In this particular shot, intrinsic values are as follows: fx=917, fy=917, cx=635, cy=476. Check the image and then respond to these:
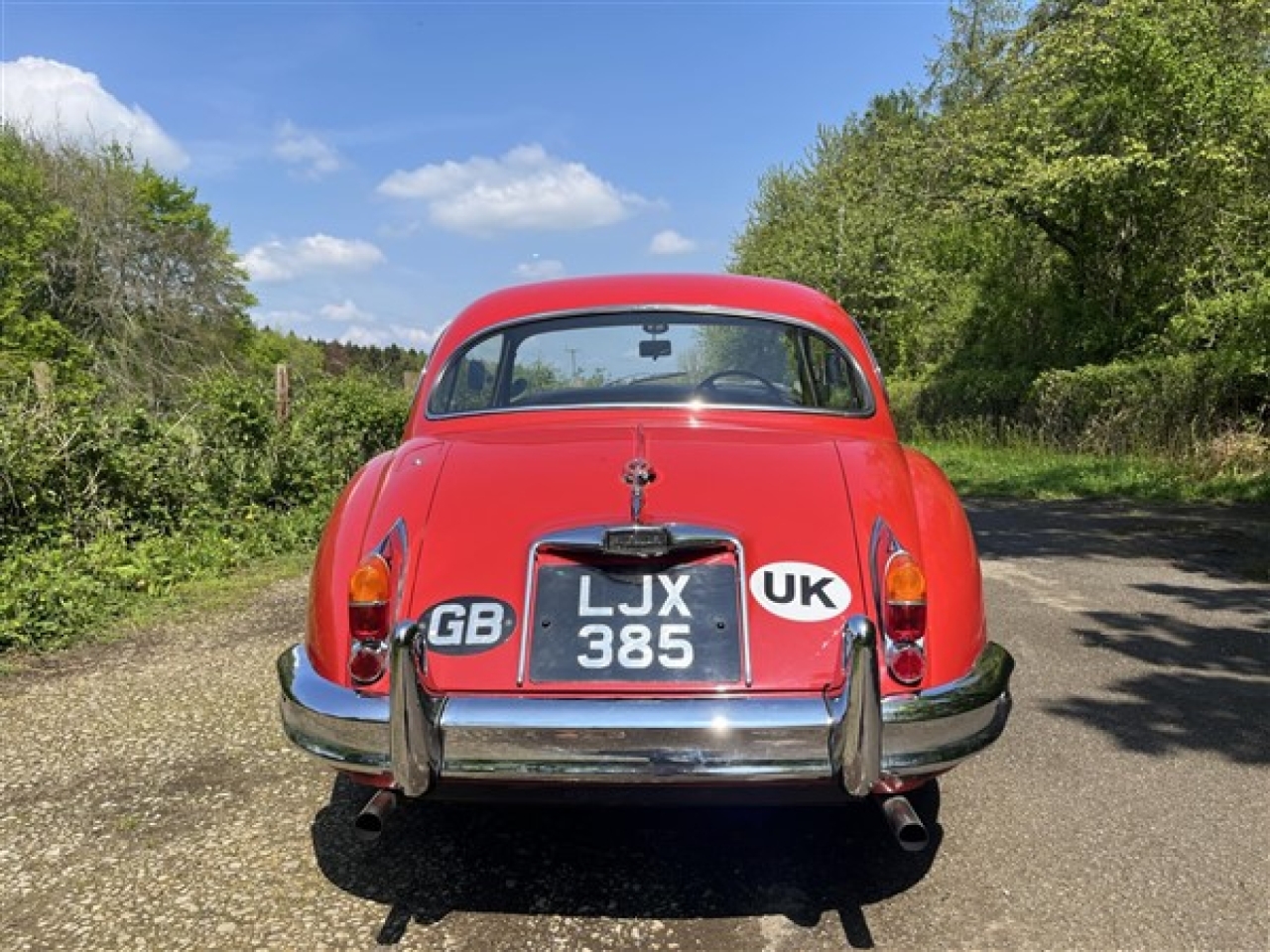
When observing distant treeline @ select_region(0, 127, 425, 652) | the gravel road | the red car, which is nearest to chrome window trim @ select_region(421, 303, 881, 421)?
the red car

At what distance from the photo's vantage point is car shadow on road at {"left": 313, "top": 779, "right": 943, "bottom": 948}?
2482 mm

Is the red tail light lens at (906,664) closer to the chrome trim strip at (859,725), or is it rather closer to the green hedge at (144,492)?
the chrome trim strip at (859,725)

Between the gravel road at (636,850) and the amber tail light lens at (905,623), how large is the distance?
2.26ft

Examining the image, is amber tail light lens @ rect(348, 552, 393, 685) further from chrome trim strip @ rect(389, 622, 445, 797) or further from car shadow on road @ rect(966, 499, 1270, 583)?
car shadow on road @ rect(966, 499, 1270, 583)

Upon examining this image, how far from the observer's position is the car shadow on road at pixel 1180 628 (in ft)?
12.1

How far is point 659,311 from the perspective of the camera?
11.5ft

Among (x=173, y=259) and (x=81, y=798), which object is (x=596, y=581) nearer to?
(x=81, y=798)

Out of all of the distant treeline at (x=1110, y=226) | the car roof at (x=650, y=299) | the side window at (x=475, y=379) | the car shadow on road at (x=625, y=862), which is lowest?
the car shadow on road at (x=625, y=862)

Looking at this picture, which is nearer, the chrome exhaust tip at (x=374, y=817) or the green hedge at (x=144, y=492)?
the chrome exhaust tip at (x=374, y=817)

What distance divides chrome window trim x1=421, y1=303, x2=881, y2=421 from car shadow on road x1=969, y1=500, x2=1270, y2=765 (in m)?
1.75

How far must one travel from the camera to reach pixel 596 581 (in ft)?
7.73

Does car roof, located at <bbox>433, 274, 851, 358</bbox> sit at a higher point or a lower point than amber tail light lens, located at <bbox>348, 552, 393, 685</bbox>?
higher

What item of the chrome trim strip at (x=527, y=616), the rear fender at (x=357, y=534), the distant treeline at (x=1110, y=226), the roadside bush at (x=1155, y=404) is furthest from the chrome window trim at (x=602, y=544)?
the roadside bush at (x=1155, y=404)

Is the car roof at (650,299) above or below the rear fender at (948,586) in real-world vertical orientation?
above
